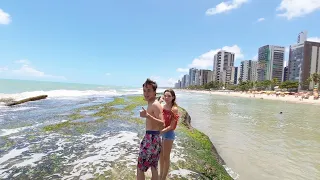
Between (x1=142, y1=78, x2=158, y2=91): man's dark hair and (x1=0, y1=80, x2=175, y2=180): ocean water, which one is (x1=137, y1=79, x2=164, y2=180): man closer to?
(x1=142, y1=78, x2=158, y2=91): man's dark hair

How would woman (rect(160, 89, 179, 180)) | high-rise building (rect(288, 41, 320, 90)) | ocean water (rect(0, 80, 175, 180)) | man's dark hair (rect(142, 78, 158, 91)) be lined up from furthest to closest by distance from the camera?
high-rise building (rect(288, 41, 320, 90)) < ocean water (rect(0, 80, 175, 180)) < woman (rect(160, 89, 179, 180)) < man's dark hair (rect(142, 78, 158, 91))

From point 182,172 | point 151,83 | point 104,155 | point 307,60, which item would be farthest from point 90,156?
point 307,60

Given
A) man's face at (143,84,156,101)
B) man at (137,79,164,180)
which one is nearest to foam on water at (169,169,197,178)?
man at (137,79,164,180)

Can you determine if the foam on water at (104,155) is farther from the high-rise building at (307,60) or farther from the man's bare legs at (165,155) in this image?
the high-rise building at (307,60)

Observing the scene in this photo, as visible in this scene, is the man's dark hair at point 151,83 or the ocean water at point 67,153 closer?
the man's dark hair at point 151,83

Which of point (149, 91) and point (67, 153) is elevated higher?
point (149, 91)

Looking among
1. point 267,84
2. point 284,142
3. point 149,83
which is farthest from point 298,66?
point 149,83

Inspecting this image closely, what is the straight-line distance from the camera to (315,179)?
756 cm

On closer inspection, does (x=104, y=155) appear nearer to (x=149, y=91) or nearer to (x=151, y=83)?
(x=149, y=91)

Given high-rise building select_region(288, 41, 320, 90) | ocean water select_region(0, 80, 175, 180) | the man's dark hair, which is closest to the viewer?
the man's dark hair

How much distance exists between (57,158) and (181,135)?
5302 mm

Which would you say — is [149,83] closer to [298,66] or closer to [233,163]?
[233,163]

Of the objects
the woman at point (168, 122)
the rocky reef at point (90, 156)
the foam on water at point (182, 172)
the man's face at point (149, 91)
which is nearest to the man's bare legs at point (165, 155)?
the woman at point (168, 122)

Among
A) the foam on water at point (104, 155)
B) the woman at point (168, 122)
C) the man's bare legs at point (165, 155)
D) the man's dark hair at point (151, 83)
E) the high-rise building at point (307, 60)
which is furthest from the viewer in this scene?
→ the high-rise building at point (307, 60)
